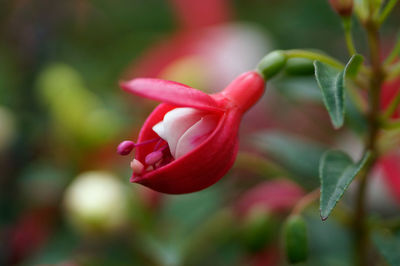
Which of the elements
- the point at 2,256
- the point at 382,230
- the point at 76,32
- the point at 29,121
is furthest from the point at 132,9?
the point at 382,230

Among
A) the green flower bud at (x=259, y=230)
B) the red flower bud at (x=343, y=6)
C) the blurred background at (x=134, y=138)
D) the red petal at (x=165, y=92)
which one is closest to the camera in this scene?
the red petal at (x=165, y=92)

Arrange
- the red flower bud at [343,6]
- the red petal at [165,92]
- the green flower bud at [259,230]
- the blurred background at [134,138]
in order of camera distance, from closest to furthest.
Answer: the red petal at [165,92], the red flower bud at [343,6], the green flower bud at [259,230], the blurred background at [134,138]

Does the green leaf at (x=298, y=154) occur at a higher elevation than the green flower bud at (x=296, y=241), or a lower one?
lower

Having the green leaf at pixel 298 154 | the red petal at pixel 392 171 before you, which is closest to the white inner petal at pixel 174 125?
the green leaf at pixel 298 154

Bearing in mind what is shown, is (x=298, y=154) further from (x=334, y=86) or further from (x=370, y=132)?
(x=334, y=86)

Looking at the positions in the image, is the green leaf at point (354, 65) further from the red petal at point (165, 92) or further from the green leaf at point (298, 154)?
the green leaf at point (298, 154)

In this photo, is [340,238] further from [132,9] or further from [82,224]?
[132,9]

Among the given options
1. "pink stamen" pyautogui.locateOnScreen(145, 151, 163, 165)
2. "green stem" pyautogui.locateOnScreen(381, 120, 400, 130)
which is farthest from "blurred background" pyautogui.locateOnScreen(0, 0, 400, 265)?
"pink stamen" pyautogui.locateOnScreen(145, 151, 163, 165)
